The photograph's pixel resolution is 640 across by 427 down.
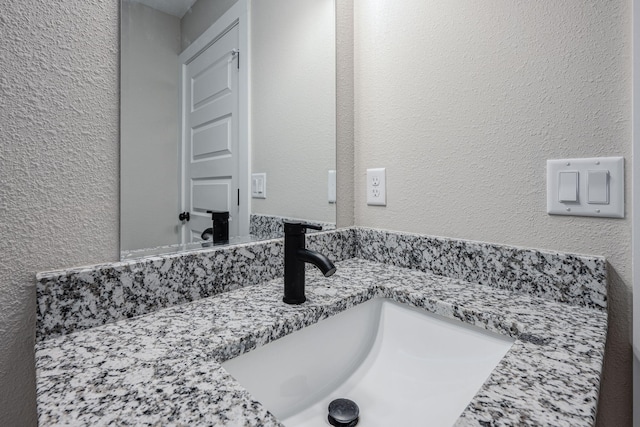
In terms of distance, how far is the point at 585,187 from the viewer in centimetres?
66

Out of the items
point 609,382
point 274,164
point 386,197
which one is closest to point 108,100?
point 274,164

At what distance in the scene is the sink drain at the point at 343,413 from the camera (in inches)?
24.0

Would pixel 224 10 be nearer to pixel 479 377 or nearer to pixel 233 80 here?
pixel 233 80

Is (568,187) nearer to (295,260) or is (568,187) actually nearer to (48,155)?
(295,260)

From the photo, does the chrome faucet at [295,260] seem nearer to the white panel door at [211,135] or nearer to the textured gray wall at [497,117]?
the white panel door at [211,135]

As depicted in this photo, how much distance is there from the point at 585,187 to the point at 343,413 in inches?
26.2

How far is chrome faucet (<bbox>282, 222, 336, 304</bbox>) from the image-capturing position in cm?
70

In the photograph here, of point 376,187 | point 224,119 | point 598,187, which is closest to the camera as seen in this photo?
point 598,187

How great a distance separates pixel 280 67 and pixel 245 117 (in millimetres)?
232

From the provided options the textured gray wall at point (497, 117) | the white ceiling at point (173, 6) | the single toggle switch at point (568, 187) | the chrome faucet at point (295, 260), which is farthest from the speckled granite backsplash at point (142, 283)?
the single toggle switch at point (568, 187)

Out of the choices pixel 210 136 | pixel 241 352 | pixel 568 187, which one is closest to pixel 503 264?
pixel 568 187

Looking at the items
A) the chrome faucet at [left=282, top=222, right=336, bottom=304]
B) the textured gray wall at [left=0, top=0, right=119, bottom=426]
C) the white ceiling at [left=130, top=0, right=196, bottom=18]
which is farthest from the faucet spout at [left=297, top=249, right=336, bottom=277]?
the white ceiling at [left=130, top=0, right=196, bottom=18]

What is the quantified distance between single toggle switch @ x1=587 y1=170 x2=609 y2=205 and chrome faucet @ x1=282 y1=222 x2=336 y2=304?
1.81 feet

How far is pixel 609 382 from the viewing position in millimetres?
637
